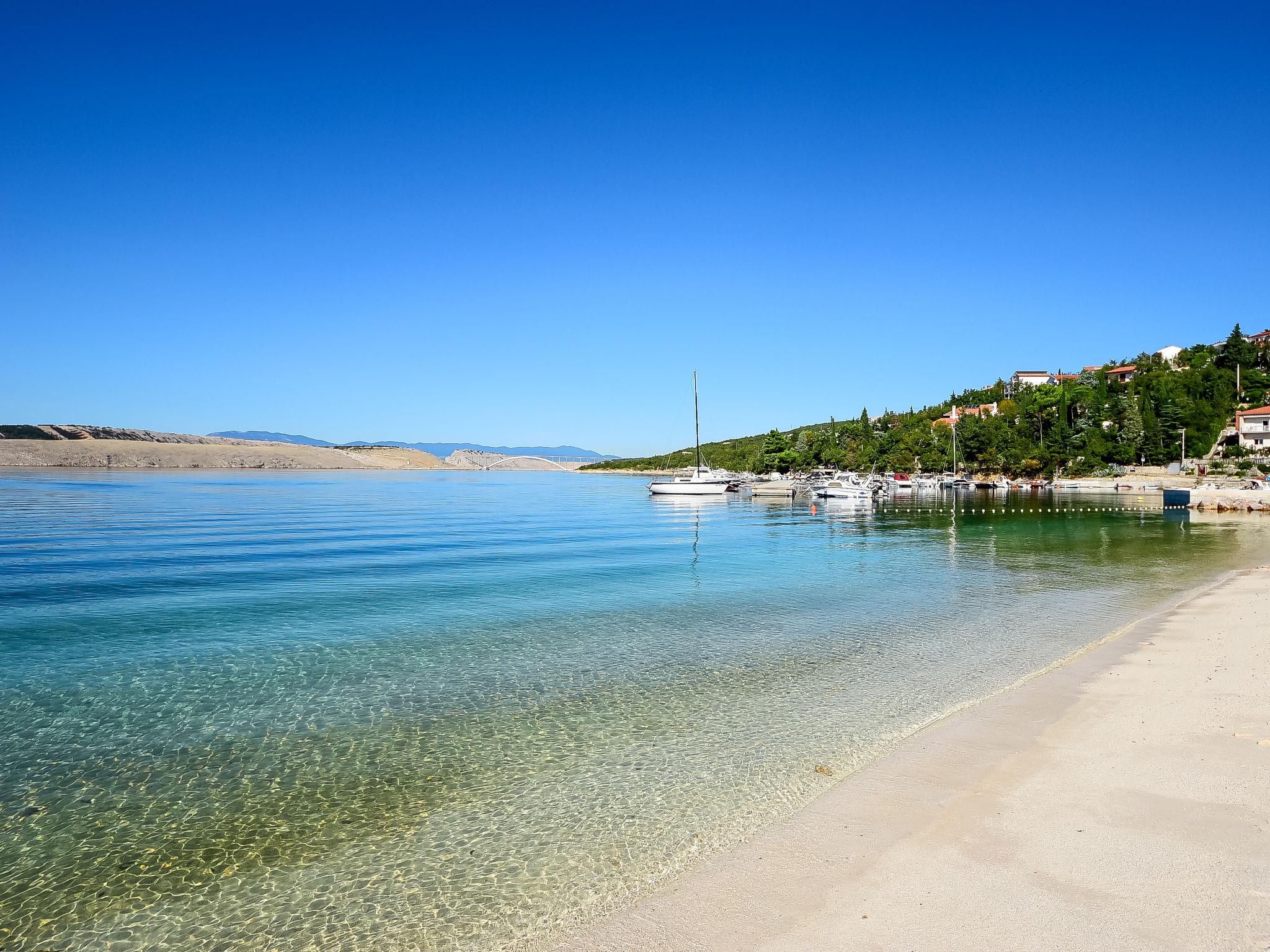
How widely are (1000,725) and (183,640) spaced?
46.6 ft

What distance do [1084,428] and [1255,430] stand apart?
22.3 metres

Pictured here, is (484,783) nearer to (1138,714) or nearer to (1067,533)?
(1138,714)

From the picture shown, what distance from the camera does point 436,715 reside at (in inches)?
405

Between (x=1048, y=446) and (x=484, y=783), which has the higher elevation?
(x=1048, y=446)

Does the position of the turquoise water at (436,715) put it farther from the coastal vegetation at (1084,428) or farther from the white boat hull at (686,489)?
the coastal vegetation at (1084,428)

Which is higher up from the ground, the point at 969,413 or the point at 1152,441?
the point at 969,413

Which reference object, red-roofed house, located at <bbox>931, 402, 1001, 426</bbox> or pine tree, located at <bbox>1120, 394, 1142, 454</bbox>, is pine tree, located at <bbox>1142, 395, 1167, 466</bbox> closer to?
pine tree, located at <bbox>1120, 394, 1142, 454</bbox>

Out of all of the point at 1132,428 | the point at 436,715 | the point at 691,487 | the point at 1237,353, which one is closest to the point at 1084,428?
the point at 1132,428

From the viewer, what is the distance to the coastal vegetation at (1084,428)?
387 feet

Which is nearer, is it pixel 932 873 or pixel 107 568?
pixel 932 873

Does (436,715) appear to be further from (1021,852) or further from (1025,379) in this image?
(1025,379)

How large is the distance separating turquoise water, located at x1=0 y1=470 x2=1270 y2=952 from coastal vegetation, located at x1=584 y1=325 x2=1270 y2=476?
106338mm

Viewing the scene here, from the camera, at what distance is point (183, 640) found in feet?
47.0

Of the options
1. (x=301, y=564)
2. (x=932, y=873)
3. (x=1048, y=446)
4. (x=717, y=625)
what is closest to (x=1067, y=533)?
(x=717, y=625)
